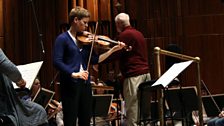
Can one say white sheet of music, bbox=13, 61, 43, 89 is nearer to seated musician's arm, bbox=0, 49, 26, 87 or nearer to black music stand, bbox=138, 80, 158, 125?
seated musician's arm, bbox=0, 49, 26, 87

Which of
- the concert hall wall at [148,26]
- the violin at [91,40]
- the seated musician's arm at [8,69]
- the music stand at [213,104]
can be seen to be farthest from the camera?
the concert hall wall at [148,26]

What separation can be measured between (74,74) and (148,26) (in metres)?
5.00

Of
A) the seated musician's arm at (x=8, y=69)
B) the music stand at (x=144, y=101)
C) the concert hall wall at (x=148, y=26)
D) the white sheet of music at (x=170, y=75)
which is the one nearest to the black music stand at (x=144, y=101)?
the music stand at (x=144, y=101)

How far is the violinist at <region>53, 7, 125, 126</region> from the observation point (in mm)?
4105

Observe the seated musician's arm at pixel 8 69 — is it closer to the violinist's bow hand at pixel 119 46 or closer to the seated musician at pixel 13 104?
the seated musician at pixel 13 104

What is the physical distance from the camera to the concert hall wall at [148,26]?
859 centimetres

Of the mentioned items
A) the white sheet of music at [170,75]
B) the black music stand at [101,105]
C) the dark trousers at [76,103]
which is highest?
the white sheet of music at [170,75]

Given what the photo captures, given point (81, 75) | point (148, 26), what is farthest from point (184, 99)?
point (148, 26)

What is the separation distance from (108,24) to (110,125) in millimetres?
2454

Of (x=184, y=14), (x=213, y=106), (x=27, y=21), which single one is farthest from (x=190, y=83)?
(x=27, y=21)

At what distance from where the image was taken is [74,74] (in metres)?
4.11

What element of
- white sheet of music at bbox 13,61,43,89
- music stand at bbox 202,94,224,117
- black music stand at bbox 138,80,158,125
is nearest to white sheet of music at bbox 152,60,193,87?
black music stand at bbox 138,80,158,125

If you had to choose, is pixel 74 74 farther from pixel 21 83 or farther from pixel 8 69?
pixel 8 69

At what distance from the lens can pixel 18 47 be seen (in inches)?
336
